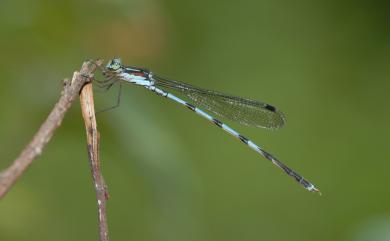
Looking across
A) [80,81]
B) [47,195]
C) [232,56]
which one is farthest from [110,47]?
[80,81]

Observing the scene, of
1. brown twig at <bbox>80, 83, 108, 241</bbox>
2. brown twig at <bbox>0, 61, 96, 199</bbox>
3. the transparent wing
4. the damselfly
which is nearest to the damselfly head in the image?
the damselfly

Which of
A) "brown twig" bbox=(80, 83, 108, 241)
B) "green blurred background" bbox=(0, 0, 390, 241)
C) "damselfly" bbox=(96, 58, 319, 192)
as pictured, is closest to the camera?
"brown twig" bbox=(80, 83, 108, 241)

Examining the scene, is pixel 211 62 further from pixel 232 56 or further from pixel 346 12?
pixel 346 12

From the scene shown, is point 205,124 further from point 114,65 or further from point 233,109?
point 114,65

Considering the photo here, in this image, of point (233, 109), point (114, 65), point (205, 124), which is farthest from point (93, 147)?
point (205, 124)

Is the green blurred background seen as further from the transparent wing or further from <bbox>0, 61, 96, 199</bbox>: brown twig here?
<bbox>0, 61, 96, 199</bbox>: brown twig

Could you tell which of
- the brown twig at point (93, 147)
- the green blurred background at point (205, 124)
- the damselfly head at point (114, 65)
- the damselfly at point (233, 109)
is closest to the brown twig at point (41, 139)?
the brown twig at point (93, 147)
